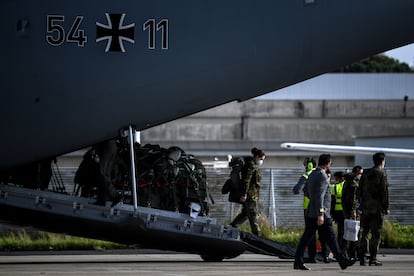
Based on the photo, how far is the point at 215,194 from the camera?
26828 mm

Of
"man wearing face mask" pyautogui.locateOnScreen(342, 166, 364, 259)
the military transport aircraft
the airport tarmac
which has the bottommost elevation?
the airport tarmac

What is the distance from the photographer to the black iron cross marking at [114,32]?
531 inches

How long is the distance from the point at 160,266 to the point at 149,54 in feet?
15.5

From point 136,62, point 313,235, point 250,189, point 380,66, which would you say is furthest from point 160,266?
point 380,66

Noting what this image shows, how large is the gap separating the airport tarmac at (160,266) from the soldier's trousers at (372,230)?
1.19 ft

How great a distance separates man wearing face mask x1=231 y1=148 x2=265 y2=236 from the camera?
20.3 meters

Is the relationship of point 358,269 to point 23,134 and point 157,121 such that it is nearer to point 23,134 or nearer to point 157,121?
point 157,121

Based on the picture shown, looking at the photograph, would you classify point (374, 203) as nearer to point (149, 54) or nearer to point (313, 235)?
point (313, 235)

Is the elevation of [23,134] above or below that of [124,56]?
below

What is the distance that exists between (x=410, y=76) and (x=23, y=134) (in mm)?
60112

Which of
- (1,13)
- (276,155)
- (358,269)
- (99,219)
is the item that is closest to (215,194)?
(358,269)

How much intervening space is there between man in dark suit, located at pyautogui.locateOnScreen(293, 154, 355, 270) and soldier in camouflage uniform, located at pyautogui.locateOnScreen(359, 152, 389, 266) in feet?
4.82

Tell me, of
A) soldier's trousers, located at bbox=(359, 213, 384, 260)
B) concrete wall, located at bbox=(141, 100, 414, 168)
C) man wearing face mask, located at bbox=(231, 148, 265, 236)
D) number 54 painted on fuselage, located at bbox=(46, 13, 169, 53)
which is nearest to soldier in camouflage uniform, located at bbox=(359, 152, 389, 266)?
soldier's trousers, located at bbox=(359, 213, 384, 260)

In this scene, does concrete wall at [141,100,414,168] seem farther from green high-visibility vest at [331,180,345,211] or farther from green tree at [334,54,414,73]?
green tree at [334,54,414,73]
